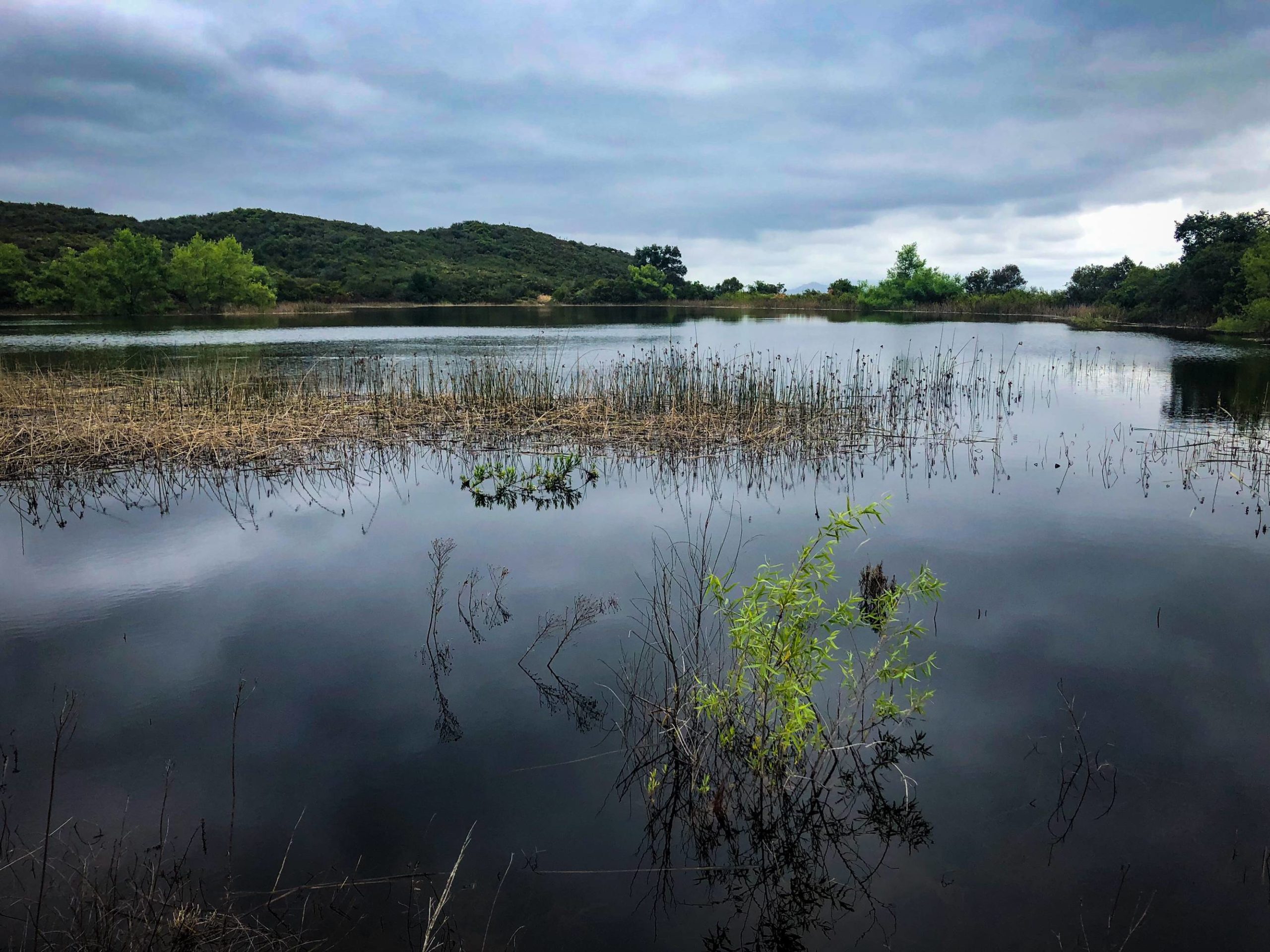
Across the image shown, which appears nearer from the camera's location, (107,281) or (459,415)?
(459,415)

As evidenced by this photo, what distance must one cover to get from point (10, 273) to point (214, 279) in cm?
1351

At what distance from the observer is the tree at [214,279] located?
57.5 metres

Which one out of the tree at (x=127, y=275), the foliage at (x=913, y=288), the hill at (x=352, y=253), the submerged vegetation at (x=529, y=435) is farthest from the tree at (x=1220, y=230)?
the tree at (x=127, y=275)

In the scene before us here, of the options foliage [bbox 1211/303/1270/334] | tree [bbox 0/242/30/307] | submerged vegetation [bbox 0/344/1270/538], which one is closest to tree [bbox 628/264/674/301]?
tree [bbox 0/242/30/307]

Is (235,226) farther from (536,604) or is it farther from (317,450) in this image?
(536,604)

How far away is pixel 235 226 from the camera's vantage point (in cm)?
9788

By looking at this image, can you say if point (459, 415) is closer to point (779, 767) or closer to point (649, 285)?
point (779, 767)

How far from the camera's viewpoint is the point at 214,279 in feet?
190

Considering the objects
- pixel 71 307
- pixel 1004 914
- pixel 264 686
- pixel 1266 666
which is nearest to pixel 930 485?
pixel 1266 666

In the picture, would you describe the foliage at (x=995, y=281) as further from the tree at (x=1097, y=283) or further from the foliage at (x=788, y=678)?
the foliage at (x=788, y=678)

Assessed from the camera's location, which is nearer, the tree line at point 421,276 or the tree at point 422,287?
the tree line at point 421,276

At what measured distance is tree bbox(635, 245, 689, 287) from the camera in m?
103

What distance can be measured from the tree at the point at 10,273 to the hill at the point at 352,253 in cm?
720

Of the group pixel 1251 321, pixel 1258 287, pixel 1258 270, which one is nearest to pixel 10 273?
→ pixel 1258 270
